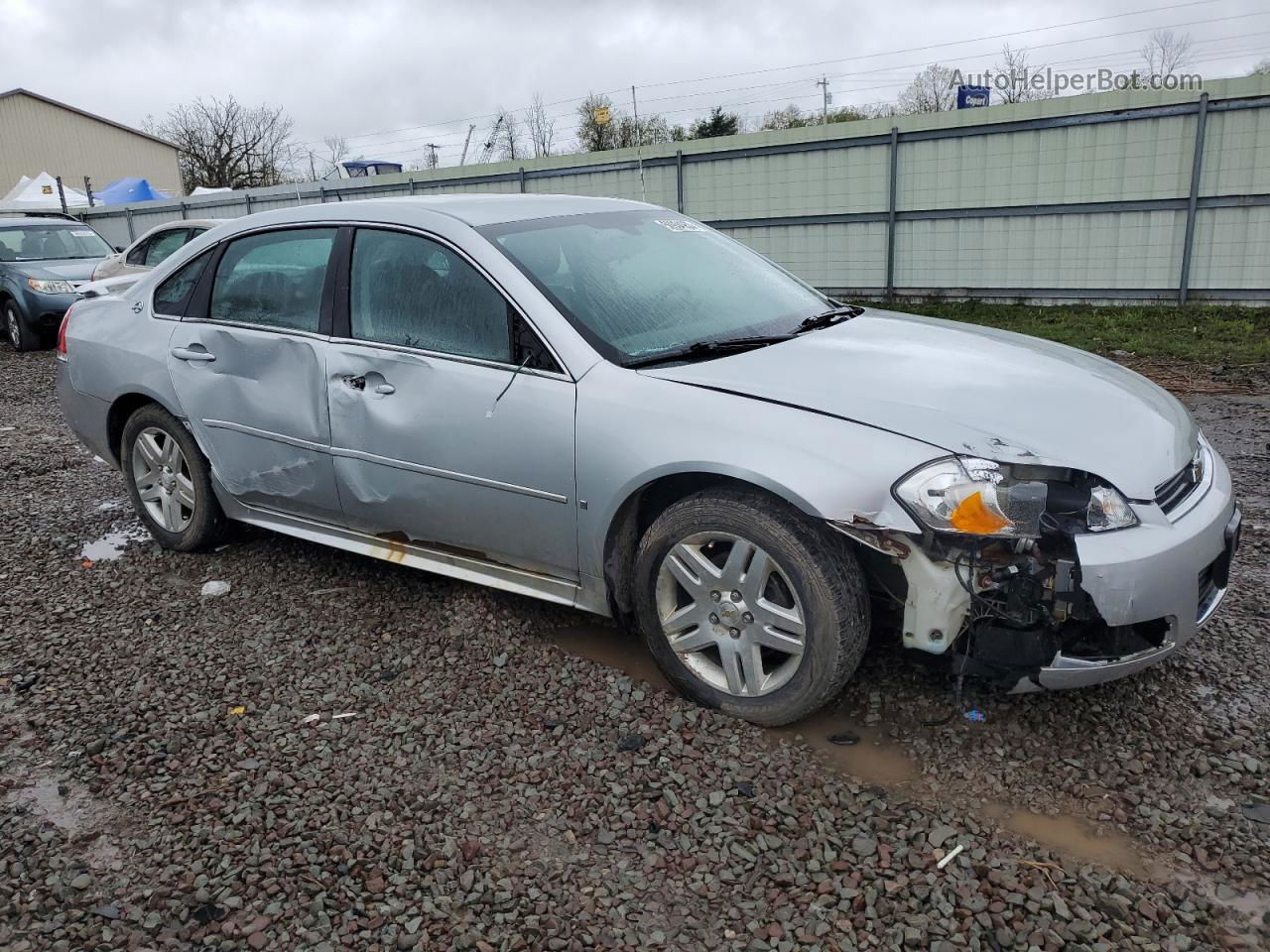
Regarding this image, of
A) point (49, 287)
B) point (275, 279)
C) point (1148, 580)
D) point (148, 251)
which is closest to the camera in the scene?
point (1148, 580)

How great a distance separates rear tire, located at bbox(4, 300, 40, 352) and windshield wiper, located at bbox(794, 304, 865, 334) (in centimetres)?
1209

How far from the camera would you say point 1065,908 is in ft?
7.61

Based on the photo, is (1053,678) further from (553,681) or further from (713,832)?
(553,681)

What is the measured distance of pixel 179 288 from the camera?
468 centimetres

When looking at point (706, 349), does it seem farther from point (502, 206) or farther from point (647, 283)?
point (502, 206)

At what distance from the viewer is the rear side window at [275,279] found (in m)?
4.09

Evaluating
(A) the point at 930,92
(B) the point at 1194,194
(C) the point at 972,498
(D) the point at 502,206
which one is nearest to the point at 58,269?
(D) the point at 502,206

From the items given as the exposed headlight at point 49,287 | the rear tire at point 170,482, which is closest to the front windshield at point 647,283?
the rear tire at point 170,482

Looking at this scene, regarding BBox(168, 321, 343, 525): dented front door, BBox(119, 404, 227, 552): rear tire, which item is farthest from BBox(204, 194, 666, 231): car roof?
BBox(119, 404, 227, 552): rear tire

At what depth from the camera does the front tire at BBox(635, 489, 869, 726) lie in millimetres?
2912

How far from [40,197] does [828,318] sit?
30.9 metres

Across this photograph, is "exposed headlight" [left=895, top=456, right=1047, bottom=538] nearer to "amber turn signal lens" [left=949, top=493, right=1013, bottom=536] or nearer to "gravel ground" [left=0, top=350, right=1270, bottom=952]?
"amber turn signal lens" [left=949, top=493, right=1013, bottom=536]

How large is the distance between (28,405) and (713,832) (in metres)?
9.10

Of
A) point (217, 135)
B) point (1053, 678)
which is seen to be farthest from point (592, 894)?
point (217, 135)
